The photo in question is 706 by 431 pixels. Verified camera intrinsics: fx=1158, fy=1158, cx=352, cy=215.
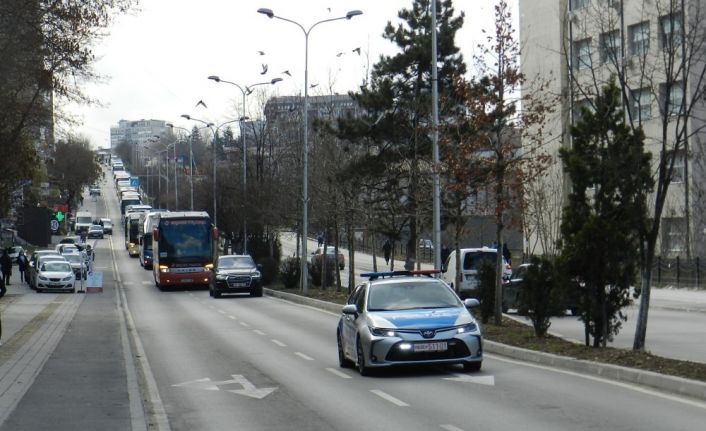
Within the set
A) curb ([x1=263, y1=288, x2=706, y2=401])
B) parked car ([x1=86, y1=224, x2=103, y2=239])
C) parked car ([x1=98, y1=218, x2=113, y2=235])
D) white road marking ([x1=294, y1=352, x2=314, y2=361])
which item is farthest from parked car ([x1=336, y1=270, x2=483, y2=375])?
parked car ([x1=98, y1=218, x2=113, y2=235])

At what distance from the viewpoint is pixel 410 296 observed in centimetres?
1766

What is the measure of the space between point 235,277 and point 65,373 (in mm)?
29862

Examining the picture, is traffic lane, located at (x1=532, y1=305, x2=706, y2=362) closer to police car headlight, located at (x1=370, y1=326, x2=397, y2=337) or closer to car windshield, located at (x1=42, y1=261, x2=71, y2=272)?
police car headlight, located at (x1=370, y1=326, x2=397, y2=337)

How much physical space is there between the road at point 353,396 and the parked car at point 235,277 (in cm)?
2308

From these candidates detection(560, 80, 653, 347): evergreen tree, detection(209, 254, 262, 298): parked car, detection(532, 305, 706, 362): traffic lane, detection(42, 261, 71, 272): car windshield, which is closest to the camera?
detection(560, 80, 653, 347): evergreen tree

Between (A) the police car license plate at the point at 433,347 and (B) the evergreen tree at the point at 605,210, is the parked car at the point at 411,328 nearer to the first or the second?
(A) the police car license plate at the point at 433,347

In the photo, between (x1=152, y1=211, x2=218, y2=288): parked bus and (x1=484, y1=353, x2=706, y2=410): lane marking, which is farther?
(x1=152, y1=211, x2=218, y2=288): parked bus

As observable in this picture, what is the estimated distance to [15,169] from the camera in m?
36.2

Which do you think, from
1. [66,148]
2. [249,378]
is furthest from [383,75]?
[66,148]

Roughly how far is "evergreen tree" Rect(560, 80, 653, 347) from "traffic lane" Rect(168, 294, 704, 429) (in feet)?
6.03

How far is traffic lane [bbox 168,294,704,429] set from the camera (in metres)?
11.6

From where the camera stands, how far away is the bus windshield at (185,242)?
54312 mm

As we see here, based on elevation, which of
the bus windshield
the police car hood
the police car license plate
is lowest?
the police car license plate

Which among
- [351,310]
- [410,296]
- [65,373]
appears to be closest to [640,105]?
[410,296]
